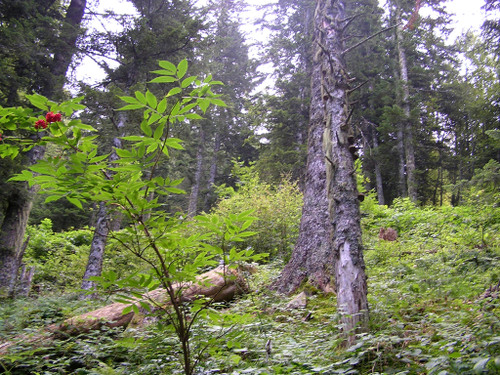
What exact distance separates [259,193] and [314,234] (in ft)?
16.9

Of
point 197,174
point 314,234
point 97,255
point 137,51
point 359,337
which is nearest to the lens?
point 359,337

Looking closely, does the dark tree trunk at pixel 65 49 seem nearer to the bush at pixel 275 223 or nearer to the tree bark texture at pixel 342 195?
the bush at pixel 275 223

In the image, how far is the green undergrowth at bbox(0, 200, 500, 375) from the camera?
7.18ft

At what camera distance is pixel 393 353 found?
2.46 m

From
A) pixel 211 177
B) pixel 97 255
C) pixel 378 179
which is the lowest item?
pixel 97 255

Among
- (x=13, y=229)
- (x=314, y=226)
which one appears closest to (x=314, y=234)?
(x=314, y=226)

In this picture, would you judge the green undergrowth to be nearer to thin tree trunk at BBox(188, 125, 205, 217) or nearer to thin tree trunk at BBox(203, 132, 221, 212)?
thin tree trunk at BBox(188, 125, 205, 217)

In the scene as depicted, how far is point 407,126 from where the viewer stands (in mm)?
17156

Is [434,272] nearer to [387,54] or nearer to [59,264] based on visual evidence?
[59,264]

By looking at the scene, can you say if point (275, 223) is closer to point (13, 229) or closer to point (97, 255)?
point (97, 255)

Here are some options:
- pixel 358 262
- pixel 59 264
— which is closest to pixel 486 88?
pixel 358 262

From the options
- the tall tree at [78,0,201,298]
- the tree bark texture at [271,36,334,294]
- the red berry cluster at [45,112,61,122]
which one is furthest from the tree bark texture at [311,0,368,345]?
the tall tree at [78,0,201,298]

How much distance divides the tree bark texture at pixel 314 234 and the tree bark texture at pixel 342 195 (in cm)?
134

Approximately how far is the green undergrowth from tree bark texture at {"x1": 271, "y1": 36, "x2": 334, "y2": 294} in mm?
326
